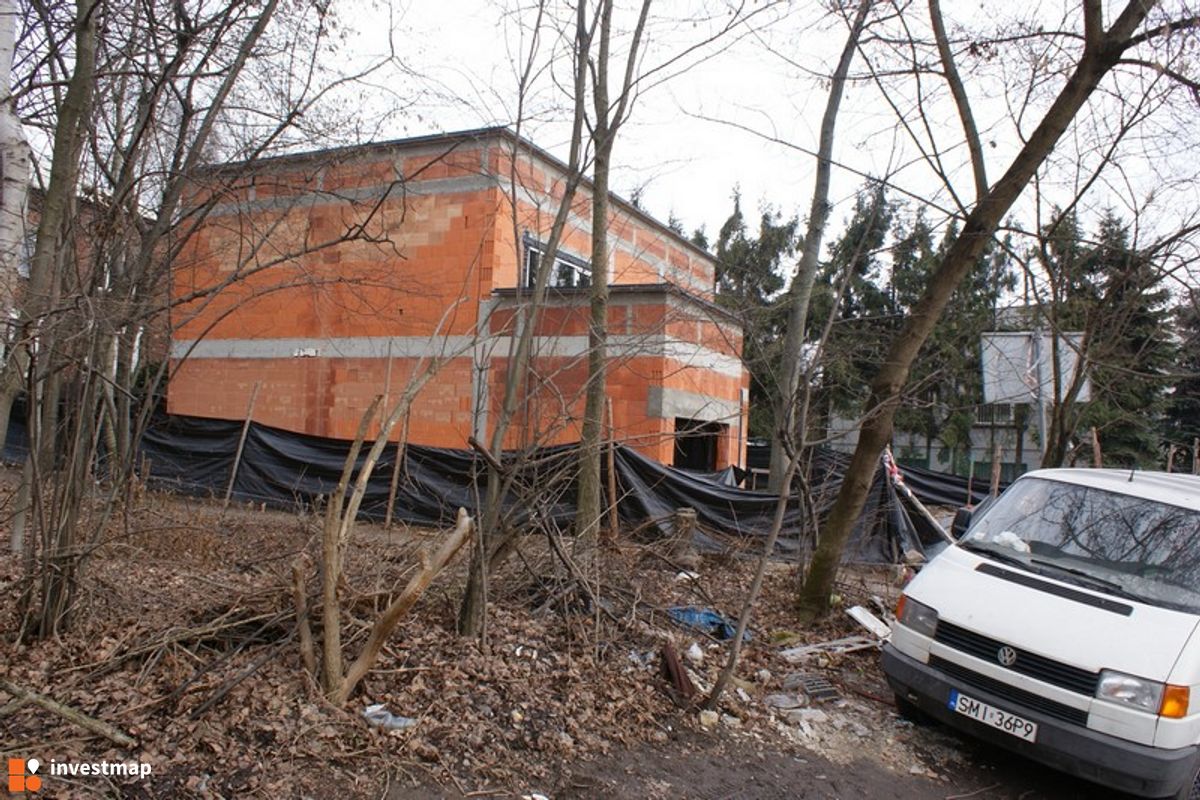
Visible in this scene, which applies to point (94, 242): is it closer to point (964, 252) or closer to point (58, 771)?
point (58, 771)

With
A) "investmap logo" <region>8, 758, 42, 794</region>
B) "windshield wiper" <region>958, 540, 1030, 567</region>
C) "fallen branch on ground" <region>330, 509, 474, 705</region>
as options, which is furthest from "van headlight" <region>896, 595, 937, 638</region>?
"investmap logo" <region>8, 758, 42, 794</region>

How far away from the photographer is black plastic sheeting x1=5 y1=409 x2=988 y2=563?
10.6 metres

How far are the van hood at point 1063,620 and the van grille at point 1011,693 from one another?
24 centimetres

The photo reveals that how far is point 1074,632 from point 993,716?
2.11ft

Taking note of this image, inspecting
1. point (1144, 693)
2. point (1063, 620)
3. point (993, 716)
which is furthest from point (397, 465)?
point (1144, 693)

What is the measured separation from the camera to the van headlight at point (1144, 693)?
Result: 3.82 m

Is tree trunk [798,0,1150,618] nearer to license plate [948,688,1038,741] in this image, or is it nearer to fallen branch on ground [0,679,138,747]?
license plate [948,688,1038,741]

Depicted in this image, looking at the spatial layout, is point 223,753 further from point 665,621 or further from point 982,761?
point 982,761

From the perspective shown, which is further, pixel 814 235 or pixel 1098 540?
pixel 814 235

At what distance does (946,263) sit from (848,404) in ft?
68.4

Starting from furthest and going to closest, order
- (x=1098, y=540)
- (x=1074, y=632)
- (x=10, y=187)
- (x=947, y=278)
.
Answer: (x=947, y=278), (x=1098, y=540), (x=10, y=187), (x=1074, y=632)

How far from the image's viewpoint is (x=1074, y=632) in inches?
164

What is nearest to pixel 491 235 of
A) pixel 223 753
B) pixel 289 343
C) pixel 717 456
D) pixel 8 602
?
pixel 289 343

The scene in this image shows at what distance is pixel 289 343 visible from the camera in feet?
57.3
